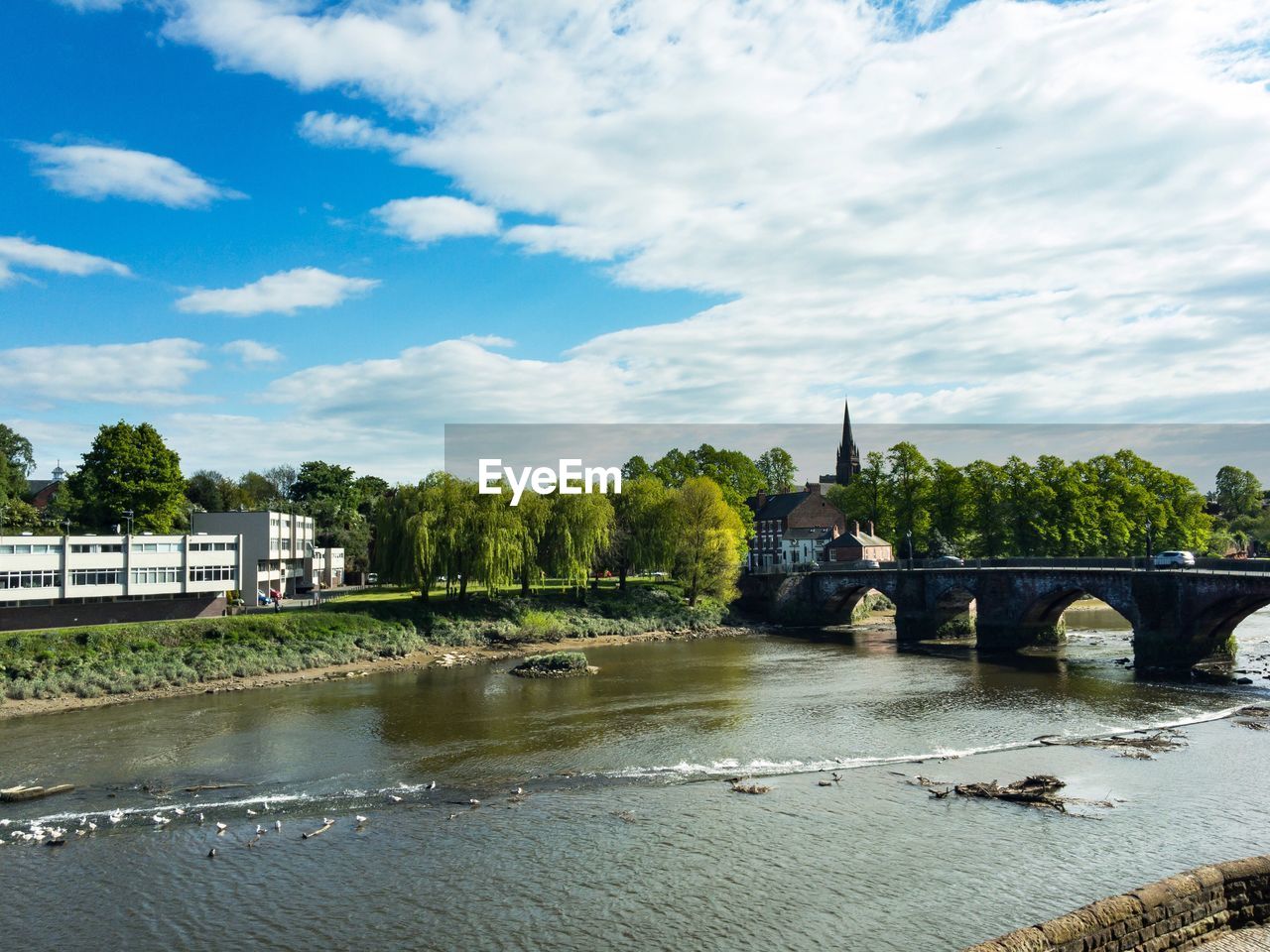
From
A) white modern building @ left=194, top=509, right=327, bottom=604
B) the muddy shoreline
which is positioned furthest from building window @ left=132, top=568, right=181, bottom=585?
the muddy shoreline

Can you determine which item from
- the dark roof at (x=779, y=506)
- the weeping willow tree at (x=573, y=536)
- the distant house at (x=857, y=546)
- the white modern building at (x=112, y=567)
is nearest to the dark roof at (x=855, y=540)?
the distant house at (x=857, y=546)

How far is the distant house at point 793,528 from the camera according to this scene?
328 feet

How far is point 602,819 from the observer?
A: 76.6 feet

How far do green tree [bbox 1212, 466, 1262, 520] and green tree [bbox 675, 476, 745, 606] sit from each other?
104 meters

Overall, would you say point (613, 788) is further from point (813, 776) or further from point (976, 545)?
point (976, 545)

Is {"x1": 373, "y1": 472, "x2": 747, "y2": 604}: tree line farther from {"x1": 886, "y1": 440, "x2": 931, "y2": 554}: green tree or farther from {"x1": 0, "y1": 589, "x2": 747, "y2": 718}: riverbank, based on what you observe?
{"x1": 886, "y1": 440, "x2": 931, "y2": 554}: green tree

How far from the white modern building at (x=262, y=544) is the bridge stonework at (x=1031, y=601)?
38.0m

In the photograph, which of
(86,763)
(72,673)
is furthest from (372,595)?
(86,763)

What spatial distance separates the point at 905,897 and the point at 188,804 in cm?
1900

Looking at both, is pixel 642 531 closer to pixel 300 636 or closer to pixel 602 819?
pixel 300 636

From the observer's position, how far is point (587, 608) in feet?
218

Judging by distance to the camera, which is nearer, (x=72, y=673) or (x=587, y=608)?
(x=72, y=673)

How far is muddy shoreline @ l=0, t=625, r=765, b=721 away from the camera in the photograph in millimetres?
37906

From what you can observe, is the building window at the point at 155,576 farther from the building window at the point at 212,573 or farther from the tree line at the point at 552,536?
the tree line at the point at 552,536
